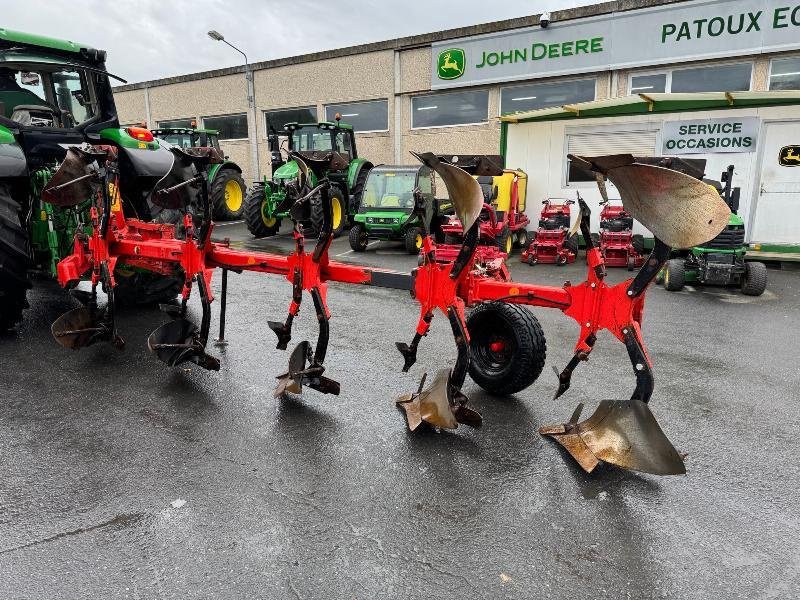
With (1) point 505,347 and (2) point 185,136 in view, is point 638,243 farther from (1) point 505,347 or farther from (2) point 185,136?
(2) point 185,136

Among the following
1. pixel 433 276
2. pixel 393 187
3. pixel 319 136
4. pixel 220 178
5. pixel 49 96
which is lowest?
pixel 433 276

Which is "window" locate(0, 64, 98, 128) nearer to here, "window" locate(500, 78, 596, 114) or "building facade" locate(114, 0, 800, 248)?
"building facade" locate(114, 0, 800, 248)

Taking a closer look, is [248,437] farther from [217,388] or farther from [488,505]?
[488,505]

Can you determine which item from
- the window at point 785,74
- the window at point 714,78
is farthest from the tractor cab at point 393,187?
the window at point 785,74

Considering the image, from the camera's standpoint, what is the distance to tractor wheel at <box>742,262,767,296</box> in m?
6.69

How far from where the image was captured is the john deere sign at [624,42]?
9.91m

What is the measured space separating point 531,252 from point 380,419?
21.1ft

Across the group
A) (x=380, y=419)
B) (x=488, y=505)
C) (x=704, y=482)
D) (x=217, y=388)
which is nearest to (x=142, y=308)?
(x=217, y=388)

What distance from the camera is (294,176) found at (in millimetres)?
11188

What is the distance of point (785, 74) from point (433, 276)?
34.8 feet

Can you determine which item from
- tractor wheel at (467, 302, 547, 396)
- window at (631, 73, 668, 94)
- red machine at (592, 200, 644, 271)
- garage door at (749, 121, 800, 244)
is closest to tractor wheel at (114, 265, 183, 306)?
tractor wheel at (467, 302, 547, 396)

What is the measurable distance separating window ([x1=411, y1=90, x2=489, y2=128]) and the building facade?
0.02 meters

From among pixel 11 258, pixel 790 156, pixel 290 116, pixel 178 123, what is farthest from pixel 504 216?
pixel 178 123

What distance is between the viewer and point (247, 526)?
2285 mm
